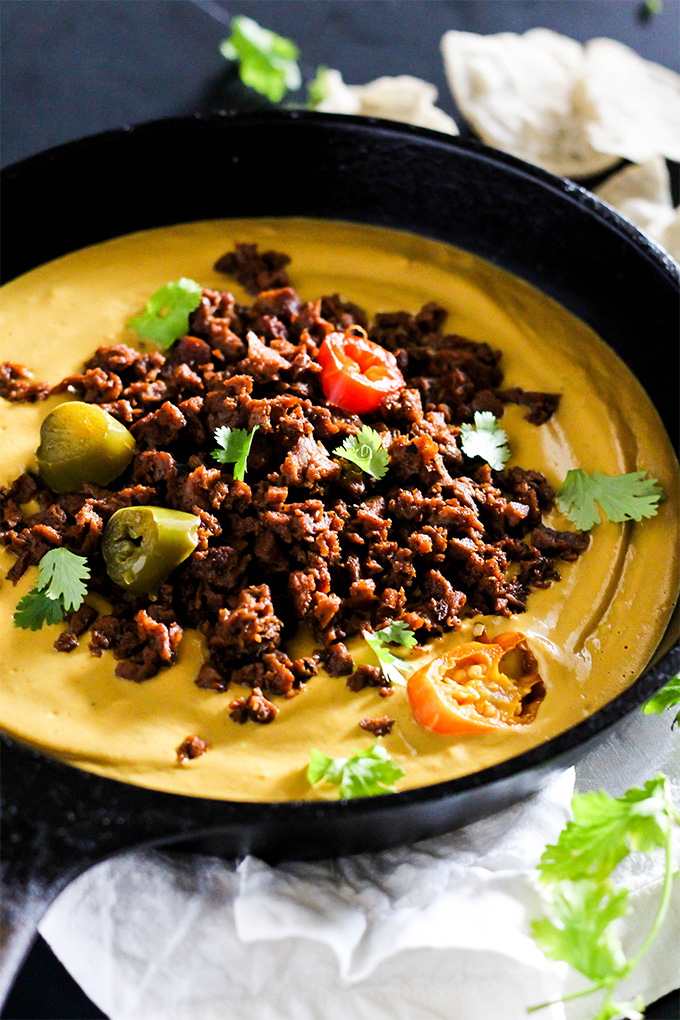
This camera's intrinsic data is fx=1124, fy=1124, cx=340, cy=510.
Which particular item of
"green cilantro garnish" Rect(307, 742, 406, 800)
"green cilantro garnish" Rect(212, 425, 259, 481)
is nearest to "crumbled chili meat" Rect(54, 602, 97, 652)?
"green cilantro garnish" Rect(212, 425, 259, 481)

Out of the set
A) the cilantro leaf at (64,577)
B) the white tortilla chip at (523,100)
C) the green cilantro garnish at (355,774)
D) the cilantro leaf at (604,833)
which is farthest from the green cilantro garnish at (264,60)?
the cilantro leaf at (604,833)

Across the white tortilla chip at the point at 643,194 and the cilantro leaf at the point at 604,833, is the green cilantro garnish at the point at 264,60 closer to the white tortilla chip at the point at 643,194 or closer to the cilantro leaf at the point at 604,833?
the white tortilla chip at the point at 643,194

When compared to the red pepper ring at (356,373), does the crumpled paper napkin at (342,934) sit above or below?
below

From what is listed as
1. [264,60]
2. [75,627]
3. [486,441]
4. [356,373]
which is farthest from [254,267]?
[75,627]

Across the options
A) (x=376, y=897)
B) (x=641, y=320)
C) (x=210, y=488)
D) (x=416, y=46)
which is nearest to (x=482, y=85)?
(x=416, y=46)

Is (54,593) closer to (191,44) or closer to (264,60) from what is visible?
(264,60)

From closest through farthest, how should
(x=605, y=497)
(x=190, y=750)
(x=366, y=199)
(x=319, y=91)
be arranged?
(x=190, y=750) < (x=605, y=497) < (x=366, y=199) < (x=319, y=91)
